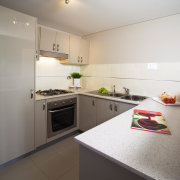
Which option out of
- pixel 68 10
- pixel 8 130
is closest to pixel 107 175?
pixel 8 130

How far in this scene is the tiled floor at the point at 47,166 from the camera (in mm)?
1610

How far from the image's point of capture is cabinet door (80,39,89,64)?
303 cm

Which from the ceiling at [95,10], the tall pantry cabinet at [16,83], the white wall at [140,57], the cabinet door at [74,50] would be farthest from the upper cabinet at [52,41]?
the white wall at [140,57]

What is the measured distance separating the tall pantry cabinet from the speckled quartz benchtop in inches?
54.8

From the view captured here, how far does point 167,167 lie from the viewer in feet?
1.85

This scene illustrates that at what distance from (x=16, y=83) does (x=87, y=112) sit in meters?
1.43

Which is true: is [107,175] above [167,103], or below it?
below

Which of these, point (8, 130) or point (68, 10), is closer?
point (8, 130)

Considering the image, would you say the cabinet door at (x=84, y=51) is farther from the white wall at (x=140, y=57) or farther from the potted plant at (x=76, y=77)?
the potted plant at (x=76, y=77)

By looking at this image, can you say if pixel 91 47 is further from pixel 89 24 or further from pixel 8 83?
pixel 8 83

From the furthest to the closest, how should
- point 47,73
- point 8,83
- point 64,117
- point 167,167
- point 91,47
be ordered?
point 91,47 → point 47,73 → point 64,117 → point 8,83 → point 167,167

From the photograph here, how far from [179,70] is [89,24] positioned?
186 centimetres

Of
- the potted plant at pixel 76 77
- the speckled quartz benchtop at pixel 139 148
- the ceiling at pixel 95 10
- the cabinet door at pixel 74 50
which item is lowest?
the speckled quartz benchtop at pixel 139 148

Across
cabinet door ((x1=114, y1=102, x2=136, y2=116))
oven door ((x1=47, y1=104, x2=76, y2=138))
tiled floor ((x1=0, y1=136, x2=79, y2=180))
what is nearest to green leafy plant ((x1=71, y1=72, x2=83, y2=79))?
oven door ((x1=47, y1=104, x2=76, y2=138))
